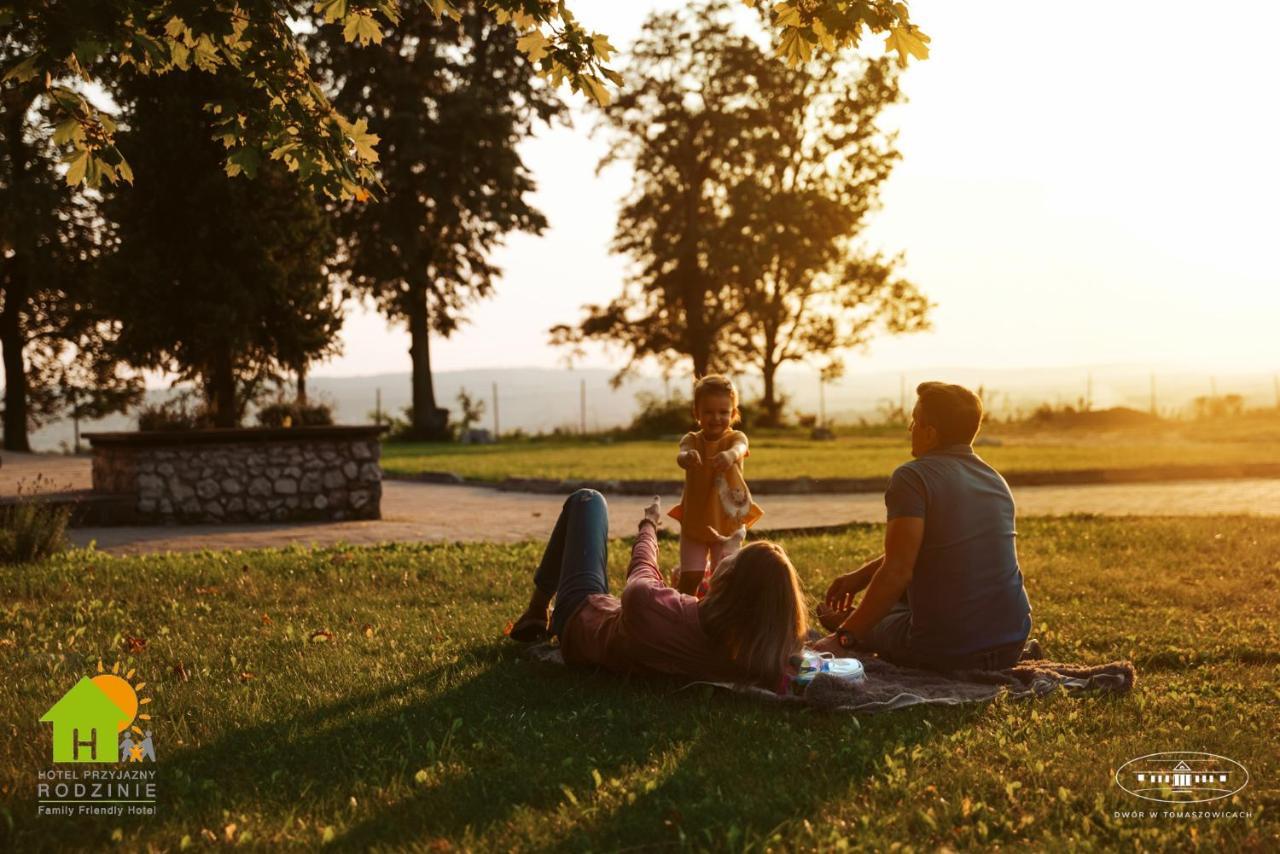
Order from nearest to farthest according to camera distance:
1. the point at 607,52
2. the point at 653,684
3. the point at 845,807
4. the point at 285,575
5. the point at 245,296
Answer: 1. the point at 845,807
2. the point at 653,684
3. the point at 607,52
4. the point at 285,575
5. the point at 245,296

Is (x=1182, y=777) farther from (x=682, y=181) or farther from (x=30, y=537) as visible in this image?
Result: (x=682, y=181)

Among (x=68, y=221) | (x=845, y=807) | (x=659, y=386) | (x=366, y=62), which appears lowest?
(x=845, y=807)

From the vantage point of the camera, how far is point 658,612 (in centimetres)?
496

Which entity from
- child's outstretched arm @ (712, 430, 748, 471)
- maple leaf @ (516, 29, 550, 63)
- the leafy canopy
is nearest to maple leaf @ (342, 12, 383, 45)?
the leafy canopy

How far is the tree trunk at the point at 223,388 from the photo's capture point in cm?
1444

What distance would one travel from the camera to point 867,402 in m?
47.0

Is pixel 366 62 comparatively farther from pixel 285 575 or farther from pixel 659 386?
pixel 285 575

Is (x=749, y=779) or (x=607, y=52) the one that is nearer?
(x=749, y=779)

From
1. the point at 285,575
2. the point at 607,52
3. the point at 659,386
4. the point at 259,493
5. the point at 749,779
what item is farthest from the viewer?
the point at 659,386

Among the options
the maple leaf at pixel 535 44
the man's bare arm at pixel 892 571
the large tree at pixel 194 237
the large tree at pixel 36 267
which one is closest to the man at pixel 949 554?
the man's bare arm at pixel 892 571

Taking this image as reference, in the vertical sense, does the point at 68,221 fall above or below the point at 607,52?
above

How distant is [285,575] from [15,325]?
84.4 ft

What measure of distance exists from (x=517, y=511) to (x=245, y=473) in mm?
3238

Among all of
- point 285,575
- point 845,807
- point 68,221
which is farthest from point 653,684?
point 68,221
